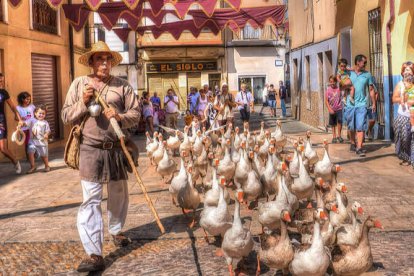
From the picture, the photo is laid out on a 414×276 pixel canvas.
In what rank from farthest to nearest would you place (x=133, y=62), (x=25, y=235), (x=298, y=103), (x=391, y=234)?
(x=133, y=62) < (x=298, y=103) < (x=25, y=235) < (x=391, y=234)

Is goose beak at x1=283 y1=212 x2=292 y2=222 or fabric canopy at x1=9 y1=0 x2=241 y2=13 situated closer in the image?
goose beak at x1=283 y1=212 x2=292 y2=222

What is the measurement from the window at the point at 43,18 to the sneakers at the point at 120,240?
10991mm

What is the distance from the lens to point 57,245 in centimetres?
619

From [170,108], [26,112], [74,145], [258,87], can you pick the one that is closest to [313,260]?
[74,145]

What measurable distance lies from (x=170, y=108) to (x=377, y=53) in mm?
7229

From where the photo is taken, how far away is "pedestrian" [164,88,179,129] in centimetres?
1931

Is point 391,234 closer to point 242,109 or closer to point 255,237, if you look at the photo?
point 255,237

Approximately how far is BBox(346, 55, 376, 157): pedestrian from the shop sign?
26500 millimetres

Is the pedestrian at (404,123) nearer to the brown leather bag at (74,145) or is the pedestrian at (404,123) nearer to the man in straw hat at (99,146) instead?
the man in straw hat at (99,146)

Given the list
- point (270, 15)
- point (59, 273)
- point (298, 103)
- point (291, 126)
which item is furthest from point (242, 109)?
point (59, 273)

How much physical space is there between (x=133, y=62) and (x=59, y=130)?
19490mm

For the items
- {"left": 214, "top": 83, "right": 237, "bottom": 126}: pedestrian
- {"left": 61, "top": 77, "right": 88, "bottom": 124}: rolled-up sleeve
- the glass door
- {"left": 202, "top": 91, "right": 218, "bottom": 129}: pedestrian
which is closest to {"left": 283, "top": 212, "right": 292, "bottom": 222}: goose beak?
{"left": 61, "top": 77, "right": 88, "bottom": 124}: rolled-up sleeve

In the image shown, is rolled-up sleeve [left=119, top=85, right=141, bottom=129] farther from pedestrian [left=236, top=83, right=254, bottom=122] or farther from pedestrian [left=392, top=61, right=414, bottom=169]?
pedestrian [left=236, top=83, right=254, bottom=122]

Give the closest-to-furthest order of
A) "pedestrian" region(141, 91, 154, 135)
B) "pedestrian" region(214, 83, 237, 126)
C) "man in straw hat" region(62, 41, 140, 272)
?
"man in straw hat" region(62, 41, 140, 272) → "pedestrian" region(214, 83, 237, 126) → "pedestrian" region(141, 91, 154, 135)
